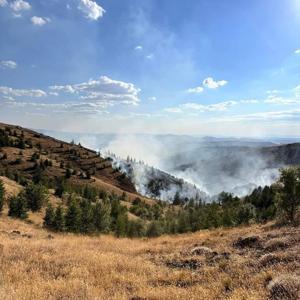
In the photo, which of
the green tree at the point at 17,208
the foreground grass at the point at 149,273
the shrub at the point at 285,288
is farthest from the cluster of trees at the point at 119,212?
the shrub at the point at 285,288

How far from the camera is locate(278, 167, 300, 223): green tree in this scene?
29822 millimetres

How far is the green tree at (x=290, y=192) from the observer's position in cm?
2982

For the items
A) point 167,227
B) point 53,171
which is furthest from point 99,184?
point 167,227

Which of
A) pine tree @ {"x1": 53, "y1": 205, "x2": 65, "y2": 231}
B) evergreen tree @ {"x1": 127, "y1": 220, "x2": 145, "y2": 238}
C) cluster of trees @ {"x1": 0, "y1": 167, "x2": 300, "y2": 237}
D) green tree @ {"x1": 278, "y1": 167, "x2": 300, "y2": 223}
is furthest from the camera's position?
evergreen tree @ {"x1": 127, "y1": 220, "x2": 145, "y2": 238}

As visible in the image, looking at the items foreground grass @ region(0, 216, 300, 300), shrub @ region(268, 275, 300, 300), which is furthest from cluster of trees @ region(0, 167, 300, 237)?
shrub @ region(268, 275, 300, 300)

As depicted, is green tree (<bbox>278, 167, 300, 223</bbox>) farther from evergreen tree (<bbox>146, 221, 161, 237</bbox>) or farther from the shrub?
evergreen tree (<bbox>146, 221, 161, 237</bbox>)

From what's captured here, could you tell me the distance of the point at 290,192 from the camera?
98.9 feet

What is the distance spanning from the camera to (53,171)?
180125 millimetres

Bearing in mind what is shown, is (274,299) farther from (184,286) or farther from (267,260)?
(267,260)

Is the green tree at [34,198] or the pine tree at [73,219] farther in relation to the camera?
the green tree at [34,198]

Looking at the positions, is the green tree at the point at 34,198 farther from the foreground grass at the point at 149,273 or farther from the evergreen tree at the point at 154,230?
the foreground grass at the point at 149,273

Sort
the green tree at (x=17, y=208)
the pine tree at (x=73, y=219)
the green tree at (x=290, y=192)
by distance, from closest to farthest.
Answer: the green tree at (x=290, y=192)
the green tree at (x=17, y=208)
the pine tree at (x=73, y=219)

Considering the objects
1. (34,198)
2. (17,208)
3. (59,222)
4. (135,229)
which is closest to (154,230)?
(135,229)

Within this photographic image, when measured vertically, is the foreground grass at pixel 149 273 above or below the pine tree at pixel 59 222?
above
